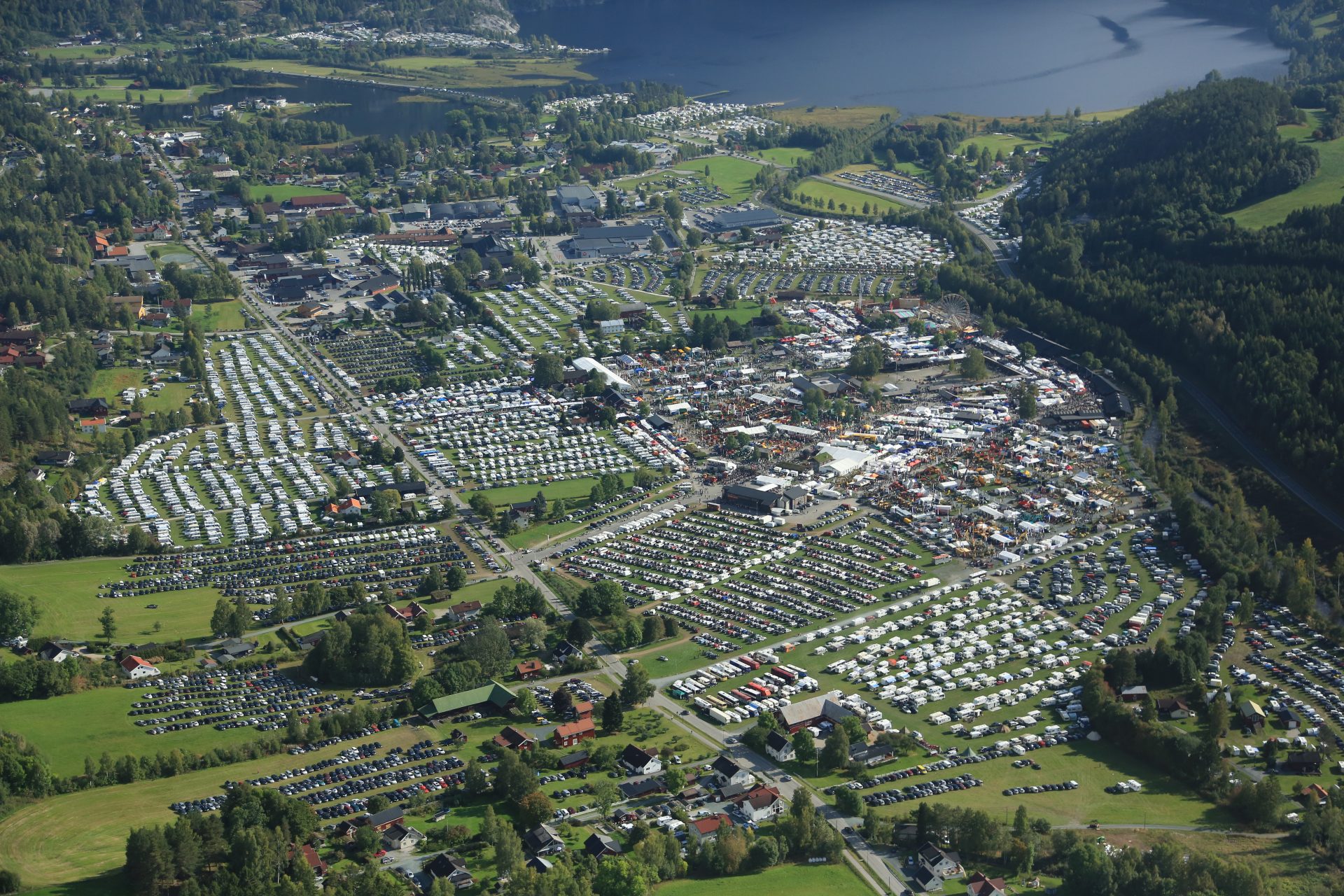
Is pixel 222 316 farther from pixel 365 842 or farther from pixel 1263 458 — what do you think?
pixel 1263 458

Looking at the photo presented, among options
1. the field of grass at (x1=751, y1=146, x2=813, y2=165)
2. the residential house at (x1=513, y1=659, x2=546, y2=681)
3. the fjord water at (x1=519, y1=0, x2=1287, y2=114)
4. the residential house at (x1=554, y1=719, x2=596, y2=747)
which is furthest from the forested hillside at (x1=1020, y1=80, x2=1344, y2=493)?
the fjord water at (x1=519, y1=0, x2=1287, y2=114)

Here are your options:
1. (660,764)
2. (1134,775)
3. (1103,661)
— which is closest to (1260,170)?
(1103,661)

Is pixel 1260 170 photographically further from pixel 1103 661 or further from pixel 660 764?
pixel 660 764

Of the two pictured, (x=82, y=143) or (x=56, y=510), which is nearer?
(x=56, y=510)

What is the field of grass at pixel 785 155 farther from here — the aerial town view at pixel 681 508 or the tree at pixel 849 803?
the tree at pixel 849 803

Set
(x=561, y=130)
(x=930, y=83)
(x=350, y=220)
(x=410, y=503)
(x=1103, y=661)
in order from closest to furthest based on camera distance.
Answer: (x=1103, y=661) < (x=410, y=503) < (x=350, y=220) < (x=561, y=130) < (x=930, y=83)
